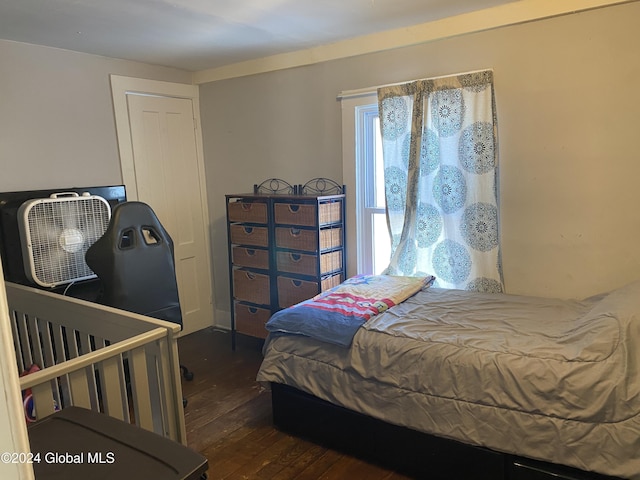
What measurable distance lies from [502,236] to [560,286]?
41 cm

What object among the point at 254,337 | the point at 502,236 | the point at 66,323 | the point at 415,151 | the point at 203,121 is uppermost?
the point at 203,121

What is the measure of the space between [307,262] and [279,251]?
26 centimetres

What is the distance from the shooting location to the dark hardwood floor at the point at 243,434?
2135 mm

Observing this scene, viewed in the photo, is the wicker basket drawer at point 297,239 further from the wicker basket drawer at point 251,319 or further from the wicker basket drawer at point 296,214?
the wicker basket drawer at point 251,319

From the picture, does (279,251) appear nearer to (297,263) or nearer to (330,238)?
(297,263)

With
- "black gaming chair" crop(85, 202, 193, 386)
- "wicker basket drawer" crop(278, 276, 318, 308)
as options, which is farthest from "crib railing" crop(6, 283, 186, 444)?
"wicker basket drawer" crop(278, 276, 318, 308)

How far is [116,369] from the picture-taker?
1.60 metres

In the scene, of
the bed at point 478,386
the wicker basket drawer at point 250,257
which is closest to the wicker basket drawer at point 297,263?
the wicker basket drawer at point 250,257

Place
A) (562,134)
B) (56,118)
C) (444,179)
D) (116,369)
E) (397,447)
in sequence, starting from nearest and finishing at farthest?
(116,369)
(397,447)
(562,134)
(444,179)
(56,118)

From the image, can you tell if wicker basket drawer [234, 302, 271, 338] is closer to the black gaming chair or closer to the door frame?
the black gaming chair

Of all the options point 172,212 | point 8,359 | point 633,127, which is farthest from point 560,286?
point 172,212

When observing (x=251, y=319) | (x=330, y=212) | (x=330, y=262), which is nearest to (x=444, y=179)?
(x=330, y=212)

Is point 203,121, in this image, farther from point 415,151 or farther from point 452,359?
point 452,359

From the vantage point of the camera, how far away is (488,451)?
1.78 m
